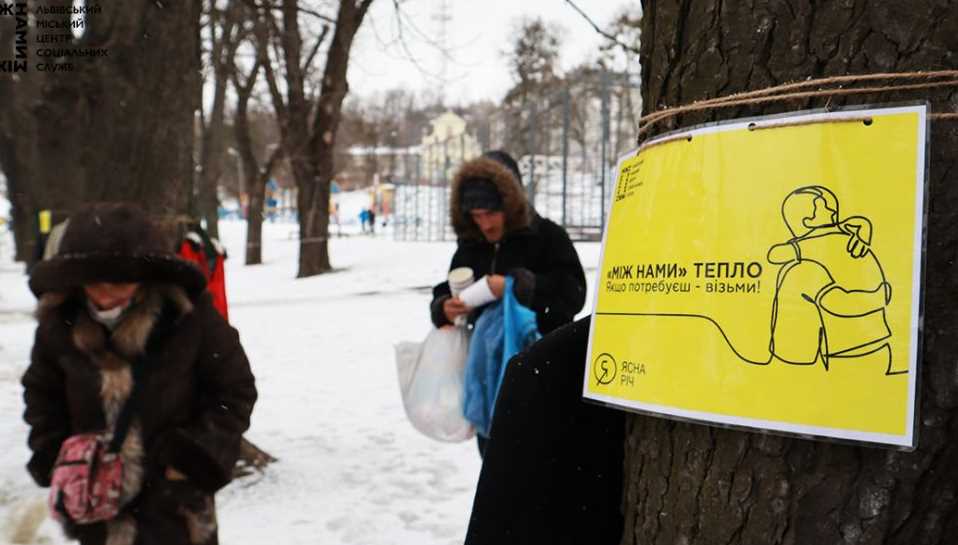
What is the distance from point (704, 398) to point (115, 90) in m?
4.17

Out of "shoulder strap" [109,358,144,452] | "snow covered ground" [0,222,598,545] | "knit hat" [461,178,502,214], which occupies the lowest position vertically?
"snow covered ground" [0,222,598,545]

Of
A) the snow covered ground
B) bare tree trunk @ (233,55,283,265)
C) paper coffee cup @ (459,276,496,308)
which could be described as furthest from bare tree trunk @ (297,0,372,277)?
paper coffee cup @ (459,276,496,308)

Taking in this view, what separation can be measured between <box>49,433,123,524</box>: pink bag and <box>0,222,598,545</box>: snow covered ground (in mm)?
1547

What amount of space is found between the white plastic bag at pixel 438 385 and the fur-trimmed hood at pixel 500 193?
463mm

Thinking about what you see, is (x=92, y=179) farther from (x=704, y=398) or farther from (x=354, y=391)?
(x=704, y=398)

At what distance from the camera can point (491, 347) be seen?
3180 millimetres

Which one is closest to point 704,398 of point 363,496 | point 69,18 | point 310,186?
point 363,496

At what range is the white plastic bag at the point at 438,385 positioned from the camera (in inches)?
130

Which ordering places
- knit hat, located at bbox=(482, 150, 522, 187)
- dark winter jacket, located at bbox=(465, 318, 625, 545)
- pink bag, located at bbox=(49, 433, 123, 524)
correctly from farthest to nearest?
1. knit hat, located at bbox=(482, 150, 522, 187)
2. pink bag, located at bbox=(49, 433, 123, 524)
3. dark winter jacket, located at bbox=(465, 318, 625, 545)

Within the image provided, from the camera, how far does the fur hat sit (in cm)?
239

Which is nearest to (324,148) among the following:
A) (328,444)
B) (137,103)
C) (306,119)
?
(306,119)

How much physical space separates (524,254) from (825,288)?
256 centimetres

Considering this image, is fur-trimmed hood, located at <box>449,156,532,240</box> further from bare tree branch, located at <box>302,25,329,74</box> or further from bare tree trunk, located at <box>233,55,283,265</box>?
bare tree trunk, located at <box>233,55,283,265</box>

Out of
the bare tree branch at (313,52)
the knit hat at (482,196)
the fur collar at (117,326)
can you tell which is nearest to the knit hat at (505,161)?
the knit hat at (482,196)
